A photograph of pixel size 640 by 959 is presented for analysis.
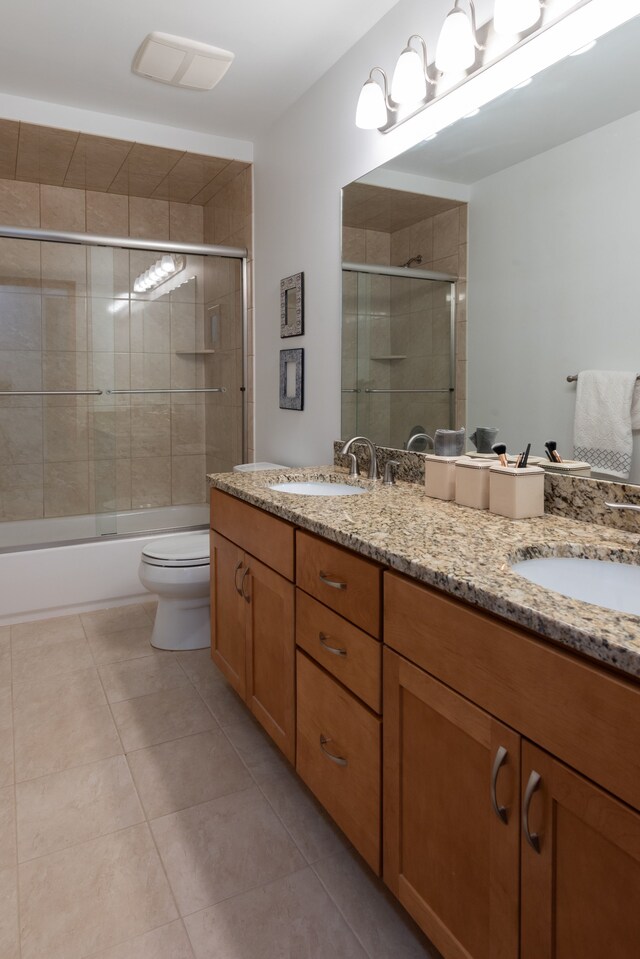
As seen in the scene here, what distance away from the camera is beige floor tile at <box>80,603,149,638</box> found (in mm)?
2920

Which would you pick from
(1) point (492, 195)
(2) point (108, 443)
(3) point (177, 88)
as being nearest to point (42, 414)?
(2) point (108, 443)

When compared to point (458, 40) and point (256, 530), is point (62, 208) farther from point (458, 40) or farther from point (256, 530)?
point (256, 530)

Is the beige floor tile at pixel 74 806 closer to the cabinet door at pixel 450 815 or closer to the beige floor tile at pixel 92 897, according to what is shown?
the beige floor tile at pixel 92 897

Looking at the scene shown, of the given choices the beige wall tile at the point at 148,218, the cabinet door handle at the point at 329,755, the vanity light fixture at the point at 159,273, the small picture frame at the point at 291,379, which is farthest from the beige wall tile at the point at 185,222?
the cabinet door handle at the point at 329,755

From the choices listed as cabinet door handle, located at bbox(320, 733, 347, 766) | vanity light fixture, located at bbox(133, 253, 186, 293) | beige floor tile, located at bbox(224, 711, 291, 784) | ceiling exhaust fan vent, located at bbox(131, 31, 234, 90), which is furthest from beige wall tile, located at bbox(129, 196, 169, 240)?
cabinet door handle, located at bbox(320, 733, 347, 766)

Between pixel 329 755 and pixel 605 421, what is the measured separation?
0.99m

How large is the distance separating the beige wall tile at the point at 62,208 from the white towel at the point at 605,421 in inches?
128

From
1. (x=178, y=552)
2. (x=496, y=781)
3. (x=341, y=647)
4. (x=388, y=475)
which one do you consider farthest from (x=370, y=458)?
(x=496, y=781)

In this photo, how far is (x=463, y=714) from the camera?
99 cm

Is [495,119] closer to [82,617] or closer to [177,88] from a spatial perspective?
[177,88]

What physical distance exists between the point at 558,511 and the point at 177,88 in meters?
2.45

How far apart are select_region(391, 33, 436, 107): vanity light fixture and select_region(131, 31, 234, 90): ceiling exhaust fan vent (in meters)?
0.85

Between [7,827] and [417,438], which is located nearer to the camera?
[7,827]

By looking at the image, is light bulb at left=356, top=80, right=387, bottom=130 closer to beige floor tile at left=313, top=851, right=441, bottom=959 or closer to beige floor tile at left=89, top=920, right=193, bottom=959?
beige floor tile at left=313, top=851, right=441, bottom=959
